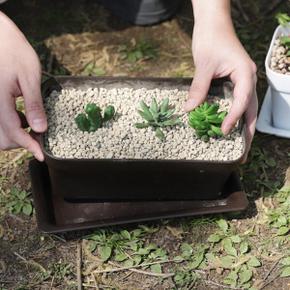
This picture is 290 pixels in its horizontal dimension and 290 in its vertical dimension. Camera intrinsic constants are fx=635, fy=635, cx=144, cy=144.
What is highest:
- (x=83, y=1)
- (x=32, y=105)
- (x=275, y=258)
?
(x=32, y=105)

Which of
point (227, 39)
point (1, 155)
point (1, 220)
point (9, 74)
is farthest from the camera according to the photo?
point (1, 155)

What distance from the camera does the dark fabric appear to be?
2.09 metres

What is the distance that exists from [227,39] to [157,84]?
0.21 metres

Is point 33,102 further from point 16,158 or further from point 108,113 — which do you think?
point 16,158

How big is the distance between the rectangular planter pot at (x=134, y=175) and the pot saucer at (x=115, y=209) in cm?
2

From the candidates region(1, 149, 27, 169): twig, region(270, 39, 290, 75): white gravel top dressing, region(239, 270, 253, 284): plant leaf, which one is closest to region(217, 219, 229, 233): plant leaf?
region(239, 270, 253, 284): plant leaf

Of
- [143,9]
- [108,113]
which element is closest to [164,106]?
[108,113]

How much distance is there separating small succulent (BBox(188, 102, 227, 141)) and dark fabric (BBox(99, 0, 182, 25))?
72 centimetres

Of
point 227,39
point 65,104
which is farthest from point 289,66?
point 65,104

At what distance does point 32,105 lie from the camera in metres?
1.40

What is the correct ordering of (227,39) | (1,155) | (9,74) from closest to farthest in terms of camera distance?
(9,74)
(227,39)
(1,155)

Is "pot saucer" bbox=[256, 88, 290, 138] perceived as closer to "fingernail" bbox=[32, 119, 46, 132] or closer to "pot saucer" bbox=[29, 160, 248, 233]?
"pot saucer" bbox=[29, 160, 248, 233]

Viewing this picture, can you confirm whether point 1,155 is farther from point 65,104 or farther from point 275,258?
point 275,258

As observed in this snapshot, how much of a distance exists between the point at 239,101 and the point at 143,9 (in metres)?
0.78
